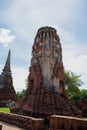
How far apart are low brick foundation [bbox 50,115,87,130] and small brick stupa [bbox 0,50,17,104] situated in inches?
967

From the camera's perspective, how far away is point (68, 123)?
8555mm

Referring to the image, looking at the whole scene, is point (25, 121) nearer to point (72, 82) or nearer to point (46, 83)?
point (46, 83)

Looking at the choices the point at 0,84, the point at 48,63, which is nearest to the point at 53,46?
the point at 48,63

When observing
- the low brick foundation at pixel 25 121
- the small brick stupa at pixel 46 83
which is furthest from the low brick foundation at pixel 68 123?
the small brick stupa at pixel 46 83

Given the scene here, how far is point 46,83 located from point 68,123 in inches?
243

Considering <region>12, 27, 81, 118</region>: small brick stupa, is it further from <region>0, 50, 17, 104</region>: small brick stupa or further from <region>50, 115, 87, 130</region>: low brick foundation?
<region>0, 50, 17, 104</region>: small brick stupa

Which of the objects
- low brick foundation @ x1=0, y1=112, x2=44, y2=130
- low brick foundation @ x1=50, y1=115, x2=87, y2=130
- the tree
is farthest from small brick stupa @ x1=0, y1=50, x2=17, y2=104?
low brick foundation @ x1=50, y1=115, x2=87, y2=130

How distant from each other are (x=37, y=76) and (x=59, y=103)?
294 centimetres

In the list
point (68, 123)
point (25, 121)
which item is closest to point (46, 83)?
point (25, 121)

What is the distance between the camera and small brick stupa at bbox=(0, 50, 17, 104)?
33.2 meters

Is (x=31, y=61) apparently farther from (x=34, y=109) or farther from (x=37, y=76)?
(x=34, y=109)

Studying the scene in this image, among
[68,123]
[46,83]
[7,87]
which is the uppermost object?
[7,87]

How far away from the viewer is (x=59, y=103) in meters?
13.6

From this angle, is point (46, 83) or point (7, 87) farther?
point (7, 87)
